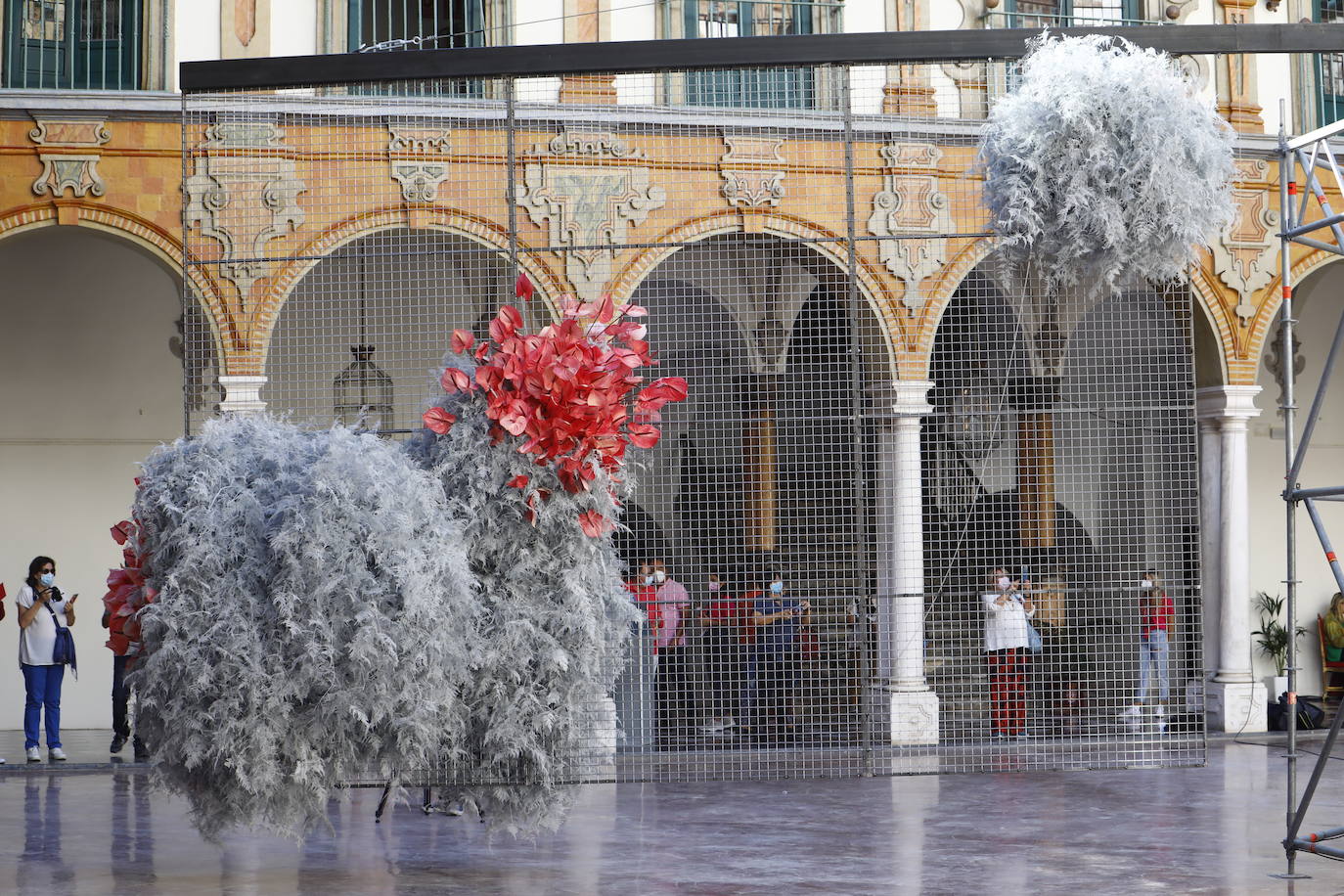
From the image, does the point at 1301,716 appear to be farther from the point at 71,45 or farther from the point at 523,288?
the point at 71,45

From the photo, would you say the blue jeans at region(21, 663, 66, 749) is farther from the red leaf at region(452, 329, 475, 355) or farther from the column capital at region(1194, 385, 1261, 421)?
the column capital at region(1194, 385, 1261, 421)

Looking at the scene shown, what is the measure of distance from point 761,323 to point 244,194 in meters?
4.09

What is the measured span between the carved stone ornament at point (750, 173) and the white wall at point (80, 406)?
5.09 metres

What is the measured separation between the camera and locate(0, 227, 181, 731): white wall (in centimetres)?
1479

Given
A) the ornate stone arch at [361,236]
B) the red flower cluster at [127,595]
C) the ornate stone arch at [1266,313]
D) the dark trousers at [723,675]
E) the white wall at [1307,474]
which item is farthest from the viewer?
the white wall at [1307,474]

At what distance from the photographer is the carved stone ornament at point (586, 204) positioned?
12.5 metres

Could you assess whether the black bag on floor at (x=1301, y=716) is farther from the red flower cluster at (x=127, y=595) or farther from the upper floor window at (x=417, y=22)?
the red flower cluster at (x=127, y=595)

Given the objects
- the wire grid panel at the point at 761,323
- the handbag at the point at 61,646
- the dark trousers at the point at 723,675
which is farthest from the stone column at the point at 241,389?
the dark trousers at the point at 723,675

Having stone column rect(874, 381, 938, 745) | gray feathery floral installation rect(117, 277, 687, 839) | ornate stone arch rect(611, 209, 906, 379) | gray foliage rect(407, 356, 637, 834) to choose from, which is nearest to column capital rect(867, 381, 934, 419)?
stone column rect(874, 381, 938, 745)

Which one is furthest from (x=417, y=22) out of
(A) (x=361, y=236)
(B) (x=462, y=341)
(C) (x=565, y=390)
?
(C) (x=565, y=390)

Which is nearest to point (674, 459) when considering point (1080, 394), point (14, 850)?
point (1080, 394)

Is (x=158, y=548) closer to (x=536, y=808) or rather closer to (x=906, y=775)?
(x=536, y=808)

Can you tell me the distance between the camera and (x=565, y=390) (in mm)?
6848

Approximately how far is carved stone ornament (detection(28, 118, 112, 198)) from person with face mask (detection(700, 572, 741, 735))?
5.34 m
